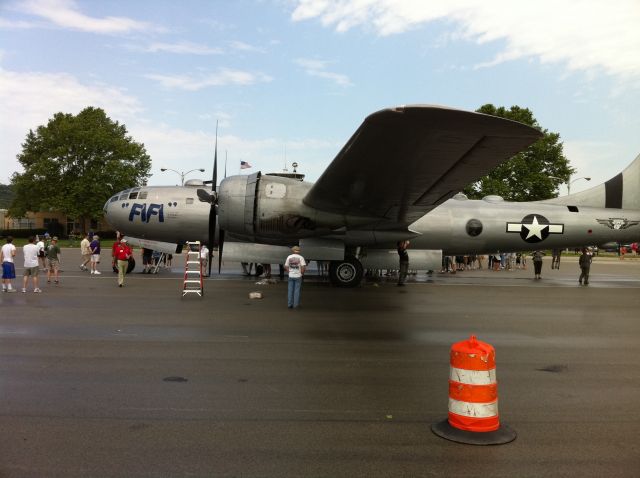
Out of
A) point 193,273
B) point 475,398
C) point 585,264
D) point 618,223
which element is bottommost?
point 475,398

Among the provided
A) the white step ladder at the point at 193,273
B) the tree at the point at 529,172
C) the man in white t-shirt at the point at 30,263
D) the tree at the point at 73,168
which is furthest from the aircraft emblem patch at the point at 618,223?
the tree at the point at 73,168

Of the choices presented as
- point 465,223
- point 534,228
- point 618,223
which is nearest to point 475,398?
point 465,223

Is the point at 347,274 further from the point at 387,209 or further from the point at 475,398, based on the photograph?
the point at 475,398

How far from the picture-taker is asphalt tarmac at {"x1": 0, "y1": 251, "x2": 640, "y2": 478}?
3.81 meters

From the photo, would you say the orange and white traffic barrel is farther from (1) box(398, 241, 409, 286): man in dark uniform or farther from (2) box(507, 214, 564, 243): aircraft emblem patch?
(2) box(507, 214, 564, 243): aircraft emblem patch

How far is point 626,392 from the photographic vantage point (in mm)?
5590

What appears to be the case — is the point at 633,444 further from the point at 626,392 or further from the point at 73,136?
the point at 73,136

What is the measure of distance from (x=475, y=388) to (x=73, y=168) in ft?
215

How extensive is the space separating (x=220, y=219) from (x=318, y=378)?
10.1m

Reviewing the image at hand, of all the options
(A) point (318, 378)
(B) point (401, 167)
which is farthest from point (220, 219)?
(A) point (318, 378)

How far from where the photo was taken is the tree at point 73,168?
5856cm

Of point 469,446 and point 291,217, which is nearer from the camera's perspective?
point 469,446

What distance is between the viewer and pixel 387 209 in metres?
14.7

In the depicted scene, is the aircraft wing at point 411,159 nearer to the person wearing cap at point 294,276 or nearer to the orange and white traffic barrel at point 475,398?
the person wearing cap at point 294,276
